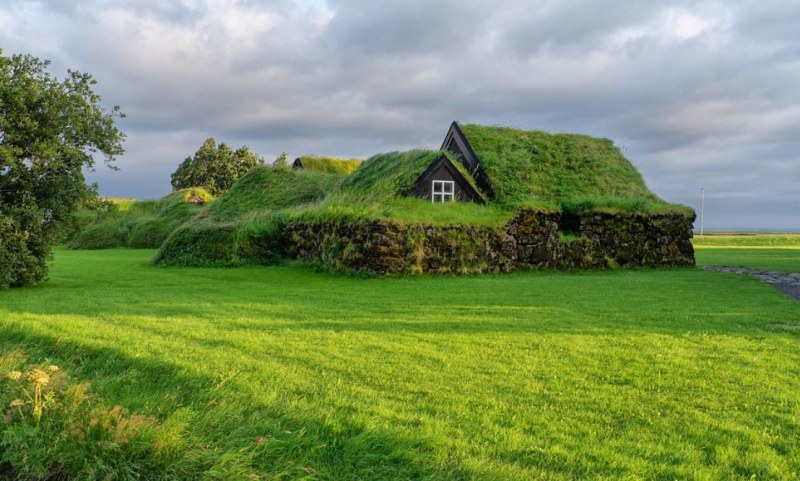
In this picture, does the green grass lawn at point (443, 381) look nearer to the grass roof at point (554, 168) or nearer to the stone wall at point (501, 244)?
the stone wall at point (501, 244)

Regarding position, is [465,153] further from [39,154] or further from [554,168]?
[39,154]

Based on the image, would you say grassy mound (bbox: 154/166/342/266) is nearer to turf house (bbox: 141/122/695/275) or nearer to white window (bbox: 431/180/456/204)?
turf house (bbox: 141/122/695/275)

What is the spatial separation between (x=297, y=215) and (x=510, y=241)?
9.11m

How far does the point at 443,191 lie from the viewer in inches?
976

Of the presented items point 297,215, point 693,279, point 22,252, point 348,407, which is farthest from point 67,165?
point 693,279

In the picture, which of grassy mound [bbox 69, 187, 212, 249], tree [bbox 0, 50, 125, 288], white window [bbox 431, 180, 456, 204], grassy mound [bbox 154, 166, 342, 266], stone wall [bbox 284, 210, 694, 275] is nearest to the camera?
tree [bbox 0, 50, 125, 288]

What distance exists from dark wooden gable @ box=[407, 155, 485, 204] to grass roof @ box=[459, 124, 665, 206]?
1.27m

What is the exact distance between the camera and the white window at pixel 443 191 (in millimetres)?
24703

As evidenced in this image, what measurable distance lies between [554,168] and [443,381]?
2476 centimetres

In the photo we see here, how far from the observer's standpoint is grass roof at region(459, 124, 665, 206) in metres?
26.2

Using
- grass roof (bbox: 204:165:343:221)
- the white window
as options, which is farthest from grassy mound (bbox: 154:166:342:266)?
the white window

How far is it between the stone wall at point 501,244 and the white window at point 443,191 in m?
3.20

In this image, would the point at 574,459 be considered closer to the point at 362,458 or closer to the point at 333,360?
the point at 362,458

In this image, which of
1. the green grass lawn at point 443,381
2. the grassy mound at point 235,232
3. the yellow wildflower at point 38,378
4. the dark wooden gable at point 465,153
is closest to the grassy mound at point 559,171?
the dark wooden gable at point 465,153
